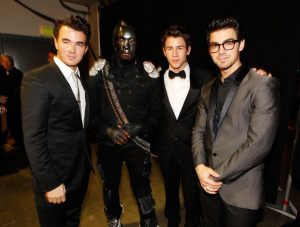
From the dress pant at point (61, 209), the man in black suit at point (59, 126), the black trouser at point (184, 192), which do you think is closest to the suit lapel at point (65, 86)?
the man in black suit at point (59, 126)

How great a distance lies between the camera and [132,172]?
6.46 feet

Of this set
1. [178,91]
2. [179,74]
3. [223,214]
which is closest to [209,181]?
[223,214]

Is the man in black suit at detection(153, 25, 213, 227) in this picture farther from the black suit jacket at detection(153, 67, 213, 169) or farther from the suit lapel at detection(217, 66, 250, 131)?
the suit lapel at detection(217, 66, 250, 131)

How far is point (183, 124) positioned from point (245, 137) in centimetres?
68

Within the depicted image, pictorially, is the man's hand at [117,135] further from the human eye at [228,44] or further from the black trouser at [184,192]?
the human eye at [228,44]

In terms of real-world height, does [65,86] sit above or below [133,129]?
above

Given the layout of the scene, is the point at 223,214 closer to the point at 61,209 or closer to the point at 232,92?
the point at 232,92

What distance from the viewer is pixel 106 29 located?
538 cm

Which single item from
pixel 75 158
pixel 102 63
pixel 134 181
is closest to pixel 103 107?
pixel 102 63

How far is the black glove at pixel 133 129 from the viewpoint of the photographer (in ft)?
6.06

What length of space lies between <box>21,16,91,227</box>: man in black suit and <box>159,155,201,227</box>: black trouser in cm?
84

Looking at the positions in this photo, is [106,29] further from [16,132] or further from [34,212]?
[34,212]

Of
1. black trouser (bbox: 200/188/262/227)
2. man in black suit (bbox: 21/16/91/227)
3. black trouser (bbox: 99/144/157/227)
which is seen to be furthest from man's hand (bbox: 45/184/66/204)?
black trouser (bbox: 200/188/262/227)

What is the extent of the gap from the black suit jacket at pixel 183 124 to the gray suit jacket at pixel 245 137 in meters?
0.41
